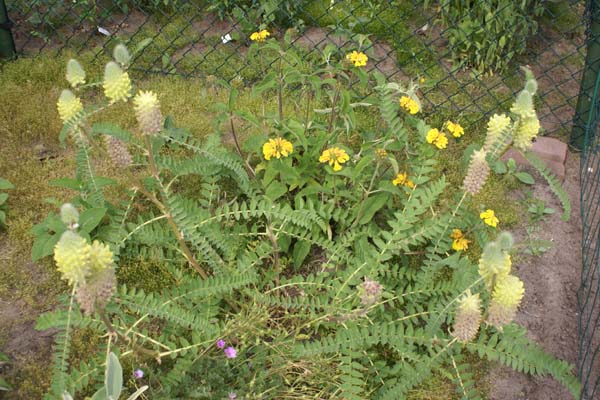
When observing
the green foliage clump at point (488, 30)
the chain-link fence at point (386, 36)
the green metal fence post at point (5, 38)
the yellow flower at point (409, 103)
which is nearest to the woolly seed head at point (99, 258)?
the yellow flower at point (409, 103)

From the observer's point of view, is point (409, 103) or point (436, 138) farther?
point (409, 103)

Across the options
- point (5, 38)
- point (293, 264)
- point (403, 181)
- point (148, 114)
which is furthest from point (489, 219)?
point (5, 38)

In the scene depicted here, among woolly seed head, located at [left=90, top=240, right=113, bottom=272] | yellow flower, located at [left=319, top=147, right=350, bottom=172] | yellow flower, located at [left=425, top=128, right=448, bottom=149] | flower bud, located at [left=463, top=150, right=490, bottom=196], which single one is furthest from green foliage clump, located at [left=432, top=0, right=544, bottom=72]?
woolly seed head, located at [left=90, top=240, right=113, bottom=272]

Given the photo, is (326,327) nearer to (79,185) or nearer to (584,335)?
(584,335)

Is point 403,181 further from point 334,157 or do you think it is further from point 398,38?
point 398,38

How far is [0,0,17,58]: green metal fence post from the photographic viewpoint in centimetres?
352

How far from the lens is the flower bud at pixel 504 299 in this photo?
170cm

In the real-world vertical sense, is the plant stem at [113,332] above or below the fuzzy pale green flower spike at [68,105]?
below

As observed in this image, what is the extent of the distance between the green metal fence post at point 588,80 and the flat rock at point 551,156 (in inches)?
3.6

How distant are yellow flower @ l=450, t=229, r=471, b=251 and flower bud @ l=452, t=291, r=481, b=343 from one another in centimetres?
69

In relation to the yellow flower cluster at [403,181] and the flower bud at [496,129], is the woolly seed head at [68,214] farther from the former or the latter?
the yellow flower cluster at [403,181]

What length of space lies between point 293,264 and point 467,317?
0.90 meters

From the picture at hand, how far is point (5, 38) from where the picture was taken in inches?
141

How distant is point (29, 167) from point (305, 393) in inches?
63.5
